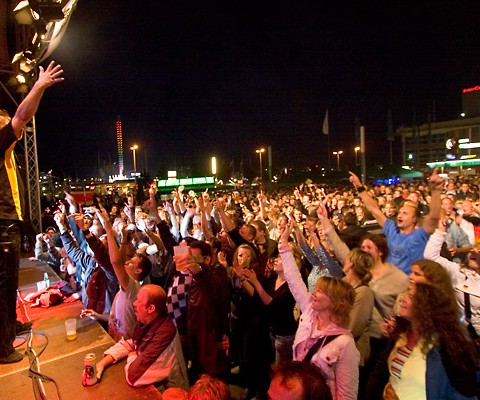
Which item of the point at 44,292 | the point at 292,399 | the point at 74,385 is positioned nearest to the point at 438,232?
the point at 292,399

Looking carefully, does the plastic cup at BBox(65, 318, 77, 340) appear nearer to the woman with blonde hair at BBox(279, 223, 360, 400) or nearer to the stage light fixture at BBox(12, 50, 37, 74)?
the woman with blonde hair at BBox(279, 223, 360, 400)

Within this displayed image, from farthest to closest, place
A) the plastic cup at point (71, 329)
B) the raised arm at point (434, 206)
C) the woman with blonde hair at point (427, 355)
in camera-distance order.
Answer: the raised arm at point (434, 206)
the plastic cup at point (71, 329)
the woman with blonde hair at point (427, 355)

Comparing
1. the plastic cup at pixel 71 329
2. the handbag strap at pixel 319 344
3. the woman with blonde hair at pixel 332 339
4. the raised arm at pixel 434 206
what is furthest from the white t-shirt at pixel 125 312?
the raised arm at pixel 434 206

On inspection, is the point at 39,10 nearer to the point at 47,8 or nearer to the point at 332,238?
the point at 47,8

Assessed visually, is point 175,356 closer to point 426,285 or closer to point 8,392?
point 8,392

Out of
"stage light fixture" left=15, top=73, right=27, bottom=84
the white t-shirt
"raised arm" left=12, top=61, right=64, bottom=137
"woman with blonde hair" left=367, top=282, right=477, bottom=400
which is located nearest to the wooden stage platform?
the white t-shirt

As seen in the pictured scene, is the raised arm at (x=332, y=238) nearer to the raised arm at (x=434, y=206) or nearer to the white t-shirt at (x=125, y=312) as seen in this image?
the raised arm at (x=434, y=206)

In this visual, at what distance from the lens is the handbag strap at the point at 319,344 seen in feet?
6.86

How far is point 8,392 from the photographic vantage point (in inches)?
86.9

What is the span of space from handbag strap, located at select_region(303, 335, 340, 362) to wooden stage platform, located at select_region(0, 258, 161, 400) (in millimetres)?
1044

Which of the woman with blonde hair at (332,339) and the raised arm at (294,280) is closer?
the woman with blonde hair at (332,339)

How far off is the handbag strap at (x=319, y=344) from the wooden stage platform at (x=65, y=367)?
1044 mm

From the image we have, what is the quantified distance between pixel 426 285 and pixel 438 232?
72.8 inches

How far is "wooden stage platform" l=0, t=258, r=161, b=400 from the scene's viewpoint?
2.18m
